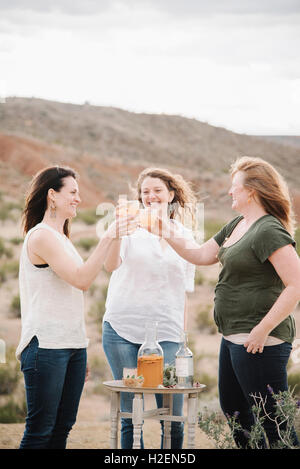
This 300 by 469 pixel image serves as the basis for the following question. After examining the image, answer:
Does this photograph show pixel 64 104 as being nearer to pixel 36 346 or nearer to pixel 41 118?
pixel 41 118

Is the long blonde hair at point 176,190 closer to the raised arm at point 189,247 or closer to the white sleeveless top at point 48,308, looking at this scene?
the raised arm at point 189,247

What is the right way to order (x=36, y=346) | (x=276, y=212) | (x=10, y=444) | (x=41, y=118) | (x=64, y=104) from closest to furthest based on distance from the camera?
(x=36, y=346) < (x=276, y=212) < (x=10, y=444) < (x=41, y=118) < (x=64, y=104)

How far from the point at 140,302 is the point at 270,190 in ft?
3.10

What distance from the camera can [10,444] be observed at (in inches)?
212

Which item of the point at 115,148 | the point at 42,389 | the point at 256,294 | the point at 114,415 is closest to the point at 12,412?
the point at 114,415

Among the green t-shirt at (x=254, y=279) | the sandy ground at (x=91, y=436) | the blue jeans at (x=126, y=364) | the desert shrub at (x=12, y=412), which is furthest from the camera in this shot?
the desert shrub at (x=12, y=412)

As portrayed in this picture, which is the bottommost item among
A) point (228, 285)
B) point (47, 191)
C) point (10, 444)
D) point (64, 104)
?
point (10, 444)

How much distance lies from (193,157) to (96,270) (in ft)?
150

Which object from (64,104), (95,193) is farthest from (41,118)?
(95,193)

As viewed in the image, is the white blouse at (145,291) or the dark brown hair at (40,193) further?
the white blouse at (145,291)

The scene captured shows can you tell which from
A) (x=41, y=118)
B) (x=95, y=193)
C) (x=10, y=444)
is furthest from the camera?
(x=41, y=118)

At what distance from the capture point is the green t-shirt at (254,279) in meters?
3.05

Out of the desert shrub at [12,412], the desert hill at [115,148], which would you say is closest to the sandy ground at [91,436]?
the desert shrub at [12,412]

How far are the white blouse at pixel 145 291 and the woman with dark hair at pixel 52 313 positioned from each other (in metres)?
0.40
